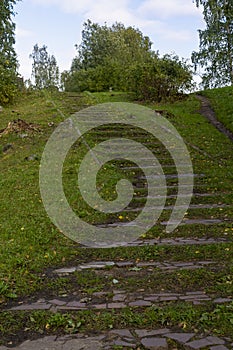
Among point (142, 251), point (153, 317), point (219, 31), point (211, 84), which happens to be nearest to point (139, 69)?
point (219, 31)

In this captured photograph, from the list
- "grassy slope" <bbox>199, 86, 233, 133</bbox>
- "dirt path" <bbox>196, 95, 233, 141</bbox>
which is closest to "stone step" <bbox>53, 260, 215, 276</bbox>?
"dirt path" <bbox>196, 95, 233, 141</bbox>

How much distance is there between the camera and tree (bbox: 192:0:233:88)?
74.2ft

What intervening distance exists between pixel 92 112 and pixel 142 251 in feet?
32.9

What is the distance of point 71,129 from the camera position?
481 inches

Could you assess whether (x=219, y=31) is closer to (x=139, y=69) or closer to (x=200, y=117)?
(x=139, y=69)

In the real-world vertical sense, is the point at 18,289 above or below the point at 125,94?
below

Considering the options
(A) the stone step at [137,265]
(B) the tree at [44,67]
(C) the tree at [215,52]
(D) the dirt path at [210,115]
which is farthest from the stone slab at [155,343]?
(B) the tree at [44,67]

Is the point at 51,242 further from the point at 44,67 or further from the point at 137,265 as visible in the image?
the point at 44,67

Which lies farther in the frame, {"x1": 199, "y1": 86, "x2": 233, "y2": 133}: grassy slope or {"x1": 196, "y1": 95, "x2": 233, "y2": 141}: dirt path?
{"x1": 199, "y1": 86, "x2": 233, "y2": 133}: grassy slope

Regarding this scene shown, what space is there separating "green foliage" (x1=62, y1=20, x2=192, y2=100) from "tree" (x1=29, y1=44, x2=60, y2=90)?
9.48 meters

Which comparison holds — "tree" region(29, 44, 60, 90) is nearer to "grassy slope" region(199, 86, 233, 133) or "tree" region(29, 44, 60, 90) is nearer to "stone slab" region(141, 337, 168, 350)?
"grassy slope" region(199, 86, 233, 133)

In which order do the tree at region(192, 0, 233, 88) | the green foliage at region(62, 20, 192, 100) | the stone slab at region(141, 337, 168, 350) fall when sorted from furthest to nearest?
the tree at region(192, 0, 233, 88) → the green foliage at region(62, 20, 192, 100) → the stone slab at region(141, 337, 168, 350)

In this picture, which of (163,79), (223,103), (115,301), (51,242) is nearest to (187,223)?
(51,242)

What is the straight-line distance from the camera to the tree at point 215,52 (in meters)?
22.6
